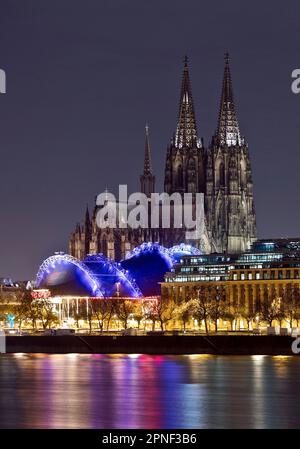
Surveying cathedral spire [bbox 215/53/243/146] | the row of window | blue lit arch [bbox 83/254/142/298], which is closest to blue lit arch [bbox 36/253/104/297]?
blue lit arch [bbox 83/254/142/298]

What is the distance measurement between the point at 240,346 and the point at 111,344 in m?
9.63

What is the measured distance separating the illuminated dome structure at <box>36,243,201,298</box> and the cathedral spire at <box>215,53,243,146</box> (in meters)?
→ 12.0

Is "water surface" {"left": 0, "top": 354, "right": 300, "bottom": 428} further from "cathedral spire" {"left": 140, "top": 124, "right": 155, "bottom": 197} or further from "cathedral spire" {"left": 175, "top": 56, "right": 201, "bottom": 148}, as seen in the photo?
"cathedral spire" {"left": 140, "top": 124, "right": 155, "bottom": 197}

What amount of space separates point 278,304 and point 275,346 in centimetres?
2807

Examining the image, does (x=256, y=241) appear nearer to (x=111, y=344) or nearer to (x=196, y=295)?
(x=196, y=295)

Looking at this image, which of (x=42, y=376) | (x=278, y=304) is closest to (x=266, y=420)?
(x=42, y=376)

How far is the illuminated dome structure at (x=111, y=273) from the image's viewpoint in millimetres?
139875

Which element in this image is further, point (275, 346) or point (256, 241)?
point (256, 241)

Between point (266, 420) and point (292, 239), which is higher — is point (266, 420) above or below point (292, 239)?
below

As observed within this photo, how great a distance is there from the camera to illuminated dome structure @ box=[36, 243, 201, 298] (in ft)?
459

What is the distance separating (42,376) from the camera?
76.3 m

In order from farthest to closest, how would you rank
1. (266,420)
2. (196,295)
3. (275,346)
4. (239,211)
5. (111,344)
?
(239,211), (196,295), (111,344), (275,346), (266,420)
